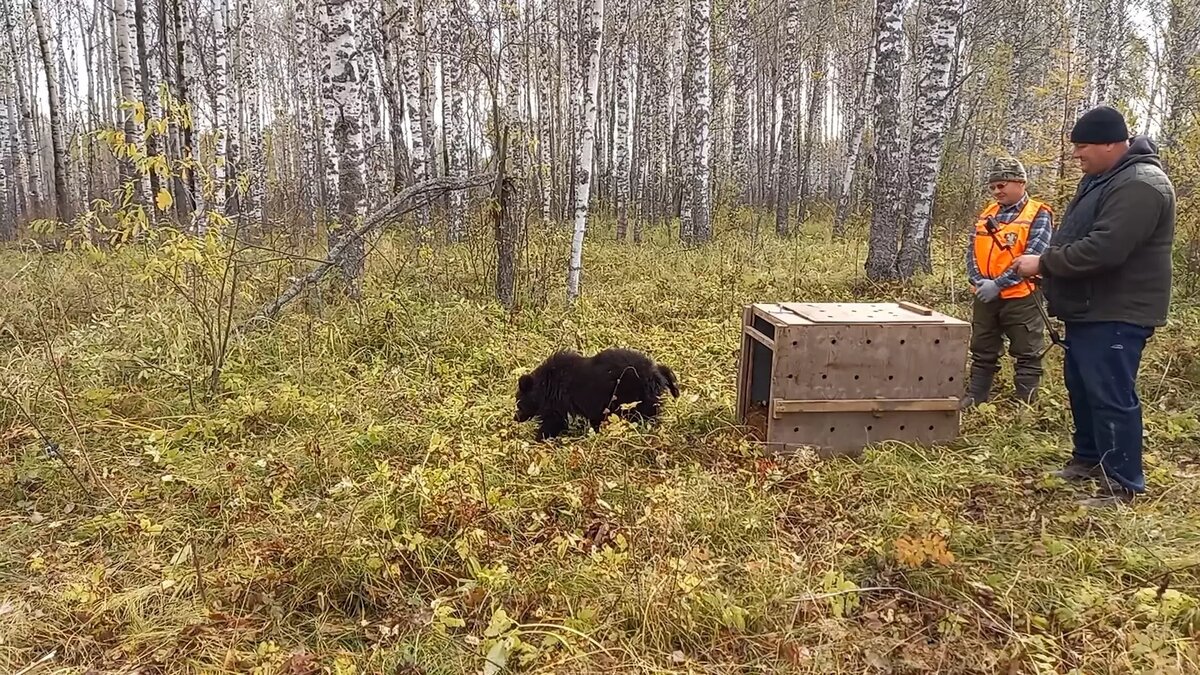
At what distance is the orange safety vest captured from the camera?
552 cm

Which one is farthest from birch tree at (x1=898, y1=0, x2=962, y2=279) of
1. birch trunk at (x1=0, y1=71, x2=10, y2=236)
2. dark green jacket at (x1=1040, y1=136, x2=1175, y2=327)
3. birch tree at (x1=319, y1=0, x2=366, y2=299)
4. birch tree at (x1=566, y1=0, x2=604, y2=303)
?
birch trunk at (x1=0, y1=71, x2=10, y2=236)

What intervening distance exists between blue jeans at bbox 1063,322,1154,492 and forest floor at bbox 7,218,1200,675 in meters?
0.27

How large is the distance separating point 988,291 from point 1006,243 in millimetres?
439

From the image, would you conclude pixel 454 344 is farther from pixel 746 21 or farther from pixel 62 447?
pixel 746 21

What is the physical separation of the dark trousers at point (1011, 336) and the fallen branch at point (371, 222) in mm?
5381

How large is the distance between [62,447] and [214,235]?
6.24 feet

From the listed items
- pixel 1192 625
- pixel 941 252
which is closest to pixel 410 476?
pixel 1192 625

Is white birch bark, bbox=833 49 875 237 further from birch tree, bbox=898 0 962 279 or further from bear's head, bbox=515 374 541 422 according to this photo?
bear's head, bbox=515 374 541 422

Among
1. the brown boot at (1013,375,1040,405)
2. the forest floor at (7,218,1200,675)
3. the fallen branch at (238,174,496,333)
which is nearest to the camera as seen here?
the forest floor at (7,218,1200,675)

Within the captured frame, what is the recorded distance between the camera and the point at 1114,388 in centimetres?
402

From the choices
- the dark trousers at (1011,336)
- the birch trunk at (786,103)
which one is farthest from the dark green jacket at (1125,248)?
the birch trunk at (786,103)

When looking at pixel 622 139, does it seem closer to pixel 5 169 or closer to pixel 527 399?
pixel 527 399

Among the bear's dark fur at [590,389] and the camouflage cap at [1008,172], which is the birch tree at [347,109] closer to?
the bear's dark fur at [590,389]

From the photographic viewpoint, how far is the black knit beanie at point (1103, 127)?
3.97 m
